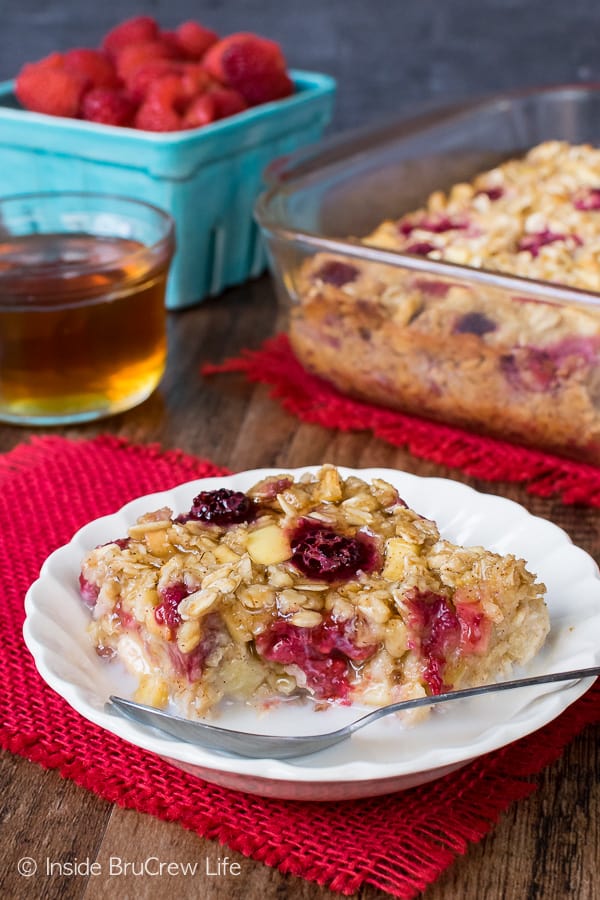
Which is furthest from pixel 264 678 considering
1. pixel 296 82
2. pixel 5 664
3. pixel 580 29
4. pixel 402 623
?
pixel 580 29

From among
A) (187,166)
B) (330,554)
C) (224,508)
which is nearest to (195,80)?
(187,166)

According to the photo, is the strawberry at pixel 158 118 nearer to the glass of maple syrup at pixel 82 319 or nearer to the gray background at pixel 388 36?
the glass of maple syrup at pixel 82 319

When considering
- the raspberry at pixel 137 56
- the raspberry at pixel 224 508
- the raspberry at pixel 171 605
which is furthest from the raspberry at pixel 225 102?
the raspberry at pixel 171 605

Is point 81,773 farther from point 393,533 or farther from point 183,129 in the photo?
point 183,129

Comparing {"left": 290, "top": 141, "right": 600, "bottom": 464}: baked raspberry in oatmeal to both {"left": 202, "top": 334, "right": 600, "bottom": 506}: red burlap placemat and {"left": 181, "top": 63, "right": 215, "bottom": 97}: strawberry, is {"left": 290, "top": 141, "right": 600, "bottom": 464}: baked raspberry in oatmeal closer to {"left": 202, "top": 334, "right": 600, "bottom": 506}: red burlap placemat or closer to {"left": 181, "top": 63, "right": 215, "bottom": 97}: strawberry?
{"left": 202, "top": 334, "right": 600, "bottom": 506}: red burlap placemat

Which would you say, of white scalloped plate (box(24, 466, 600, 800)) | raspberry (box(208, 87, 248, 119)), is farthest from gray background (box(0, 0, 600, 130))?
white scalloped plate (box(24, 466, 600, 800))
